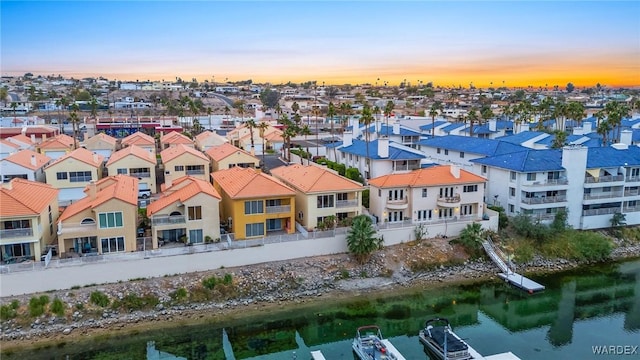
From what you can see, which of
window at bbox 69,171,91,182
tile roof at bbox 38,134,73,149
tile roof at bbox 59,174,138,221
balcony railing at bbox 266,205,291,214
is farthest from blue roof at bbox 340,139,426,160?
tile roof at bbox 38,134,73,149

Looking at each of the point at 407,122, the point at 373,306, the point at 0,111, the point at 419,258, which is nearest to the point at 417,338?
the point at 373,306

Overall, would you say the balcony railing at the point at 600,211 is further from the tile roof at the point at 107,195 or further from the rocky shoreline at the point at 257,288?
the tile roof at the point at 107,195

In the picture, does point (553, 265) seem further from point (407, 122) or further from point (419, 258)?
point (407, 122)

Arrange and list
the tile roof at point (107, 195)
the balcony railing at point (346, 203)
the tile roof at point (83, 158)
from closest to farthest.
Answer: the tile roof at point (107, 195) < the balcony railing at point (346, 203) < the tile roof at point (83, 158)

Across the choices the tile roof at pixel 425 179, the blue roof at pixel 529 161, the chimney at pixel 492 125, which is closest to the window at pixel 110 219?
the tile roof at pixel 425 179

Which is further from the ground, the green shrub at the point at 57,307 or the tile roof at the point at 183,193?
the tile roof at the point at 183,193

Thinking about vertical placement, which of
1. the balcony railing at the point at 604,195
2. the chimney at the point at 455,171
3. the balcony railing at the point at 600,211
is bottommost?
the balcony railing at the point at 600,211

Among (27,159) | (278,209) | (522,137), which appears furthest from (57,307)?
(522,137)

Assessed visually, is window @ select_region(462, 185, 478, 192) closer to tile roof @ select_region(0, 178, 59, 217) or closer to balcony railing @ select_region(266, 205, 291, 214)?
balcony railing @ select_region(266, 205, 291, 214)
